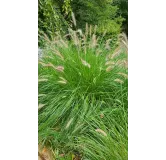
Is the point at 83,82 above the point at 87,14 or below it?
below

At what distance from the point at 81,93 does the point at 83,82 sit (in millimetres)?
57

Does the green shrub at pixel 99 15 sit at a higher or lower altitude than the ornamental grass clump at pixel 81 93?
higher

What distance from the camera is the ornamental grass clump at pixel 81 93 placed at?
159cm

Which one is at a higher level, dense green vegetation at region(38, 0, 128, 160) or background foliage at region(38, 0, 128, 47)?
background foliage at region(38, 0, 128, 47)

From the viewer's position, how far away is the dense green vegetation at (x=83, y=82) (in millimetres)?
1571

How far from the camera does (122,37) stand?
1.61 m

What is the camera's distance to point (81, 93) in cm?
170

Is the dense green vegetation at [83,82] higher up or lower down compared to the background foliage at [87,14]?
lower down

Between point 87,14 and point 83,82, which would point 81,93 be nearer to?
point 83,82

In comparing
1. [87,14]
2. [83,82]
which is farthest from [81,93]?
[87,14]

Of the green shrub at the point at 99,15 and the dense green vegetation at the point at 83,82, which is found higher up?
the green shrub at the point at 99,15

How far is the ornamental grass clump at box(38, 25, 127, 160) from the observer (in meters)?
1.59
